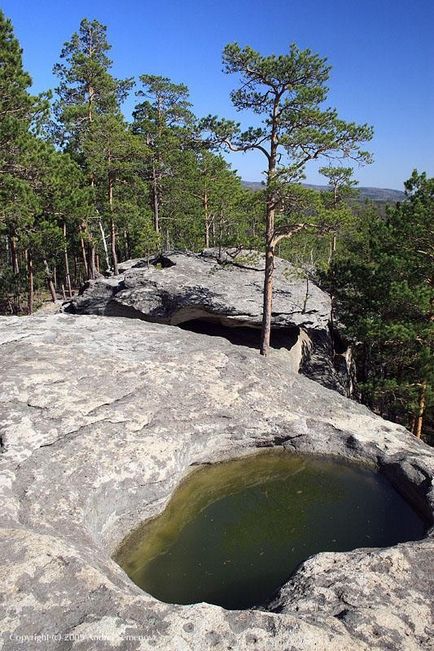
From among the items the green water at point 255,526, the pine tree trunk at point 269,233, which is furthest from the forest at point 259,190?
the green water at point 255,526

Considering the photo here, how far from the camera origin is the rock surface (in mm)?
6023

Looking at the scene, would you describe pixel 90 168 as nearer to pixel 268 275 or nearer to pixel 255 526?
pixel 268 275

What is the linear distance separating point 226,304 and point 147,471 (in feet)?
35.3

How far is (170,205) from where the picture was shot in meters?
34.2

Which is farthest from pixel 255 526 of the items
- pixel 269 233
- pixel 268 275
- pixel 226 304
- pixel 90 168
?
pixel 90 168

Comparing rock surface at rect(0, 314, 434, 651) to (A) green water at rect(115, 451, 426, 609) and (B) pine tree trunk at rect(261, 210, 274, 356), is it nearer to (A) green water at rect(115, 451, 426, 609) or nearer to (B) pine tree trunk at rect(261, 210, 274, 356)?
(A) green water at rect(115, 451, 426, 609)

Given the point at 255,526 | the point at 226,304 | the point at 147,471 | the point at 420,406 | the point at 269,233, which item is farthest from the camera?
the point at 226,304

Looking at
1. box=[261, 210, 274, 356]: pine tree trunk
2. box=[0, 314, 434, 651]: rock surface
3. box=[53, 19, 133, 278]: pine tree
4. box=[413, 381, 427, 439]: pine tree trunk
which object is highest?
box=[53, 19, 133, 278]: pine tree

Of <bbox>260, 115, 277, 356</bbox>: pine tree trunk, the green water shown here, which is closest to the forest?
<bbox>260, 115, 277, 356</bbox>: pine tree trunk

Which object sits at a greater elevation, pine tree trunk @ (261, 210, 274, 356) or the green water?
pine tree trunk @ (261, 210, 274, 356)

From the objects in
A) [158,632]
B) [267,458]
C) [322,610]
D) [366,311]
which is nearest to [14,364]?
[267,458]

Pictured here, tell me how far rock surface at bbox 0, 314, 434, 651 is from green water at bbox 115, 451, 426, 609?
53cm

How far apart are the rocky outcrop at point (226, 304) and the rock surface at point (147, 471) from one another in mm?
3560

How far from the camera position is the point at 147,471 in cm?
1112
